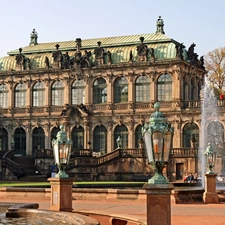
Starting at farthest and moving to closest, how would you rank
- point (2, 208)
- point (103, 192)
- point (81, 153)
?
point (81, 153), point (103, 192), point (2, 208)

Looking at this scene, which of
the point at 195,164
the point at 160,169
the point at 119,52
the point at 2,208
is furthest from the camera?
the point at 119,52

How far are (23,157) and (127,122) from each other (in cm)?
1089

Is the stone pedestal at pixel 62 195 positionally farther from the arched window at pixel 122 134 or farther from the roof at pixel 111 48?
the roof at pixel 111 48

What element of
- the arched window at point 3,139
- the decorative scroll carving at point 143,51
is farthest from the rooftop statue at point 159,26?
the arched window at point 3,139

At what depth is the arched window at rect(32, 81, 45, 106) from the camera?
213ft

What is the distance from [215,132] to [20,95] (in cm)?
2173

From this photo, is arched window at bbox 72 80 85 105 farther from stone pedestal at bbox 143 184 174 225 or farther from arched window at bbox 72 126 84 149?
stone pedestal at bbox 143 184 174 225

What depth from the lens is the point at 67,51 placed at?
217 feet

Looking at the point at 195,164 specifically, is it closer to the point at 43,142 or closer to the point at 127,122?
the point at 127,122

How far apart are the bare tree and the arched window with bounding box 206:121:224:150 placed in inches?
526

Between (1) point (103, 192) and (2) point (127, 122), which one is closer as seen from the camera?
(1) point (103, 192)

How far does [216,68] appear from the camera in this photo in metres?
70.8

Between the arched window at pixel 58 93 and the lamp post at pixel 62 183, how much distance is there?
42701 mm

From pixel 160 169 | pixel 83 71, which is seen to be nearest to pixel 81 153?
pixel 83 71
